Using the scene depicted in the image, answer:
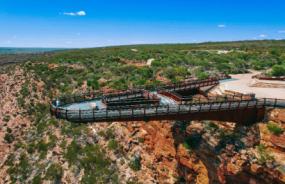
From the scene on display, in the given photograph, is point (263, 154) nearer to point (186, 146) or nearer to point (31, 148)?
point (186, 146)

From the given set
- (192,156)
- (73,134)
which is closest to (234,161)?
(192,156)

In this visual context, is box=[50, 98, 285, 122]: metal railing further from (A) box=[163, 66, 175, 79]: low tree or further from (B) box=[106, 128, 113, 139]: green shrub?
(A) box=[163, 66, 175, 79]: low tree

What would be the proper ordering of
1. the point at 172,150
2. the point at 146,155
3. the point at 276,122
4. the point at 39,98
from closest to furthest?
1. the point at 276,122
2. the point at 172,150
3. the point at 146,155
4. the point at 39,98

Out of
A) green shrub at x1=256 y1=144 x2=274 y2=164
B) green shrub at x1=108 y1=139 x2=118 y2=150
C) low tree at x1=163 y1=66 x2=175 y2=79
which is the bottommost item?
green shrub at x1=108 y1=139 x2=118 y2=150

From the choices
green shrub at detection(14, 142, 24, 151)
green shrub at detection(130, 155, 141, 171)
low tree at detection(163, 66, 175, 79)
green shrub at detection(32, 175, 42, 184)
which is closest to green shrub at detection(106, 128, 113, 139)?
green shrub at detection(130, 155, 141, 171)

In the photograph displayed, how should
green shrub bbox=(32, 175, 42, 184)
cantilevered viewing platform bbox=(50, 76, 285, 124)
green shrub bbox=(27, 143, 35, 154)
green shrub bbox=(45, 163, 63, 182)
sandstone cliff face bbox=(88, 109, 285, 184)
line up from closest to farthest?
cantilevered viewing platform bbox=(50, 76, 285, 124)
sandstone cliff face bbox=(88, 109, 285, 184)
green shrub bbox=(45, 163, 63, 182)
green shrub bbox=(32, 175, 42, 184)
green shrub bbox=(27, 143, 35, 154)

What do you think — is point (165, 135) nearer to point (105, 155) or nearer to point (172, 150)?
point (172, 150)
